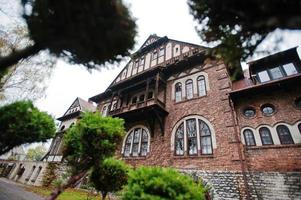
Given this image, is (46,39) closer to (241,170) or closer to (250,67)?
(241,170)

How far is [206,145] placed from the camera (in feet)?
35.5

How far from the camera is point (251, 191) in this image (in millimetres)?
8445

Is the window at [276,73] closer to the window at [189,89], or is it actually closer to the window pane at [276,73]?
the window pane at [276,73]

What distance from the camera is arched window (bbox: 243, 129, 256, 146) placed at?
32.6 feet

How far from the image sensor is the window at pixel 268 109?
10.2m

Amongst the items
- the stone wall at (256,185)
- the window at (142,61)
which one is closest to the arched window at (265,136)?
the stone wall at (256,185)

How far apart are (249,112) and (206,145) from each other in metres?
3.33

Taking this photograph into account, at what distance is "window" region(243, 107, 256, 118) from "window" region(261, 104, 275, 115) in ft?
1.67

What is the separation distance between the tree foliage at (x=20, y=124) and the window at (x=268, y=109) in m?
11.2

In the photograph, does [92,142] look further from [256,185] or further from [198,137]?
[256,185]

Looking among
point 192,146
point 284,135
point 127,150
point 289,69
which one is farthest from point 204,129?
point 127,150

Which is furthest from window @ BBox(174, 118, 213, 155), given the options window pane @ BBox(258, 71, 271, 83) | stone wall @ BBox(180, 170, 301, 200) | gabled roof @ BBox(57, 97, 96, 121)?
gabled roof @ BBox(57, 97, 96, 121)

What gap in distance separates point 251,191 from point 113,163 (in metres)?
6.73

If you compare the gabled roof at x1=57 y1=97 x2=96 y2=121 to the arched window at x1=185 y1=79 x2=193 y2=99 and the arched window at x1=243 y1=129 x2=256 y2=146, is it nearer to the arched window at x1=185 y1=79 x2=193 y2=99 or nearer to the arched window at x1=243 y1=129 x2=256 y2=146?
the arched window at x1=185 y1=79 x2=193 y2=99
